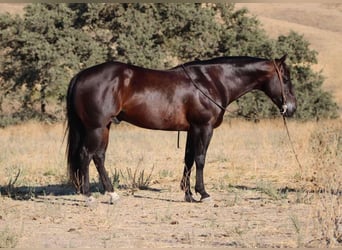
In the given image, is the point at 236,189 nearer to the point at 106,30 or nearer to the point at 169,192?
the point at 169,192

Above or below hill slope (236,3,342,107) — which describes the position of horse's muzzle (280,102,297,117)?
above

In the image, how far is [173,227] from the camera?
7566 millimetres

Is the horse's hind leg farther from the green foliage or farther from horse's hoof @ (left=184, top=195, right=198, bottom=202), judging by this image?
the green foliage

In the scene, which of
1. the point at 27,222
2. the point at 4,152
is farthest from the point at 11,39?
the point at 27,222

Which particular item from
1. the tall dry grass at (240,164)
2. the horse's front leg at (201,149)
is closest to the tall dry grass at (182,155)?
the tall dry grass at (240,164)

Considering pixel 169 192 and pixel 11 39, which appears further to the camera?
pixel 11 39

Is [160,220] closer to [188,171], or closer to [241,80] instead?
[188,171]

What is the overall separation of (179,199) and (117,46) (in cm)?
1615

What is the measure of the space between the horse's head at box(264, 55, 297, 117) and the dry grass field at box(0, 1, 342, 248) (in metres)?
0.73

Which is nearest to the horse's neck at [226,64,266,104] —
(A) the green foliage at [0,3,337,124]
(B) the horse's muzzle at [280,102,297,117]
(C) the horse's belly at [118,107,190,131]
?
(B) the horse's muzzle at [280,102,297,117]

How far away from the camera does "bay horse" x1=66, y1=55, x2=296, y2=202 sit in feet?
30.4

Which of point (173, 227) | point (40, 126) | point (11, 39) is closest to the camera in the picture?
point (173, 227)

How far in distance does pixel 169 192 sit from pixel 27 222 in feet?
9.45

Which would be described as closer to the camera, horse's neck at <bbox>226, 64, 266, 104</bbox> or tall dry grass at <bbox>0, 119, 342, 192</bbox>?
horse's neck at <bbox>226, 64, 266, 104</bbox>
